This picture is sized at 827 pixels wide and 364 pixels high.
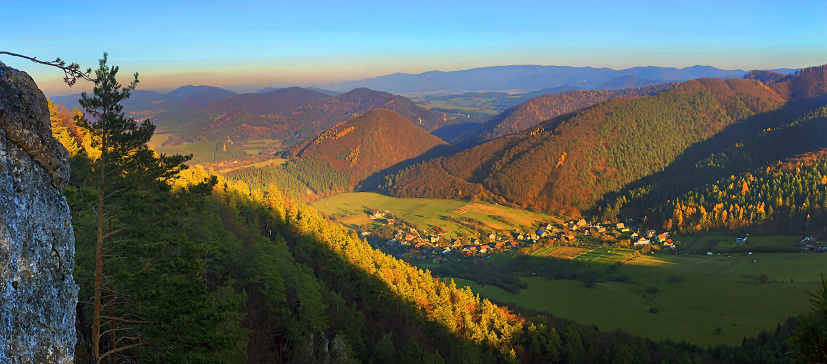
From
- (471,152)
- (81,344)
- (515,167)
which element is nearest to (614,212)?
(515,167)

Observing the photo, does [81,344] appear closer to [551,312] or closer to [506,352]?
[506,352]

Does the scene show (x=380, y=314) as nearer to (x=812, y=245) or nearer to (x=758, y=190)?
(x=812, y=245)

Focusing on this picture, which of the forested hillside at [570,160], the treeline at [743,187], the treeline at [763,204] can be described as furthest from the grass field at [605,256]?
the forested hillside at [570,160]

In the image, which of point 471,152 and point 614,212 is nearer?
point 614,212

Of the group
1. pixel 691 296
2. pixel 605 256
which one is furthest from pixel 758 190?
pixel 691 296

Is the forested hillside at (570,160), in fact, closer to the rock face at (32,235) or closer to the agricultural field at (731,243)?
the agricultural field at (731,243)

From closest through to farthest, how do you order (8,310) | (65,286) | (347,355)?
1. (8,310)
2. (65,286)
3. (347,355)
